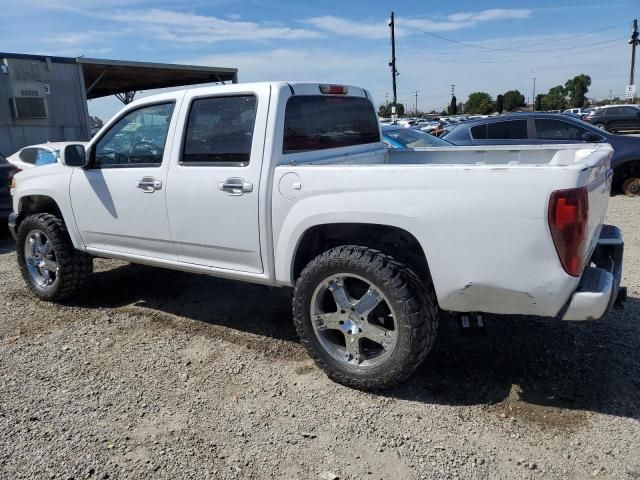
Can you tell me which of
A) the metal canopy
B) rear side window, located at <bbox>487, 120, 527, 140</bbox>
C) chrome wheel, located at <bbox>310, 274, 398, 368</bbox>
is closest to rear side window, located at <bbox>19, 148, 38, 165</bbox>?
the metal canopy

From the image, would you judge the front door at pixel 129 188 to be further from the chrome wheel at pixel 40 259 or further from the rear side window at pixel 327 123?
the rear side window at pixel 327 123

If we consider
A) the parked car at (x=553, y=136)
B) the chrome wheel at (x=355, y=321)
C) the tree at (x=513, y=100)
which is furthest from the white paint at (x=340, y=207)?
the tree at (x=513, y=100)

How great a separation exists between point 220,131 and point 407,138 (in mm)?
5497

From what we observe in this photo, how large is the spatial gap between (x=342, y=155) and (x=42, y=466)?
283 cm

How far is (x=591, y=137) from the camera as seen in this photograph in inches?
381

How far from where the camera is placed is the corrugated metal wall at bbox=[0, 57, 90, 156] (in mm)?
15477

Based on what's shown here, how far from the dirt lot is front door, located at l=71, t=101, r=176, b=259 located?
2.45 ft

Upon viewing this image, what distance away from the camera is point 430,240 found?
3018 mm

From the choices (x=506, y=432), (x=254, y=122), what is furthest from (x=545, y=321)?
(x=254, y=122)

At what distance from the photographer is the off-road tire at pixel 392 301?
317cm

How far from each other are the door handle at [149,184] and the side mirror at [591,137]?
8.11m

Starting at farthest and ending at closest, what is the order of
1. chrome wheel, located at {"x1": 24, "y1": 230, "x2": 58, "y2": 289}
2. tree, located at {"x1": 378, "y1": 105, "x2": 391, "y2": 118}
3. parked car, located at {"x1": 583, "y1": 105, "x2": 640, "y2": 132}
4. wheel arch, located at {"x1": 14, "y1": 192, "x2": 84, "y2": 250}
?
tree, located at {"x1": 378, "y1": 105, "x2": 391, "y2": 118}, parked car, located at {"x1": 583, "y1": 105, "x2": 640, "y2": 132}, chrome wheel, located at {"x1": 24, "y1": 230, "x2": 58, "y2": 289}, wheel arch, located at {"x1": 14, "y1": 192, "x2": 84, "y2": 250}

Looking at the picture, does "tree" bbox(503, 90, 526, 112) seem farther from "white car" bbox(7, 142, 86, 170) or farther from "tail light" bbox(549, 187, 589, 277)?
"tail light" bbox(549, 187, 589, 277)

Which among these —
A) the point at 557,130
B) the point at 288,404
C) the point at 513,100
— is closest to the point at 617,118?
the point at 557,130
